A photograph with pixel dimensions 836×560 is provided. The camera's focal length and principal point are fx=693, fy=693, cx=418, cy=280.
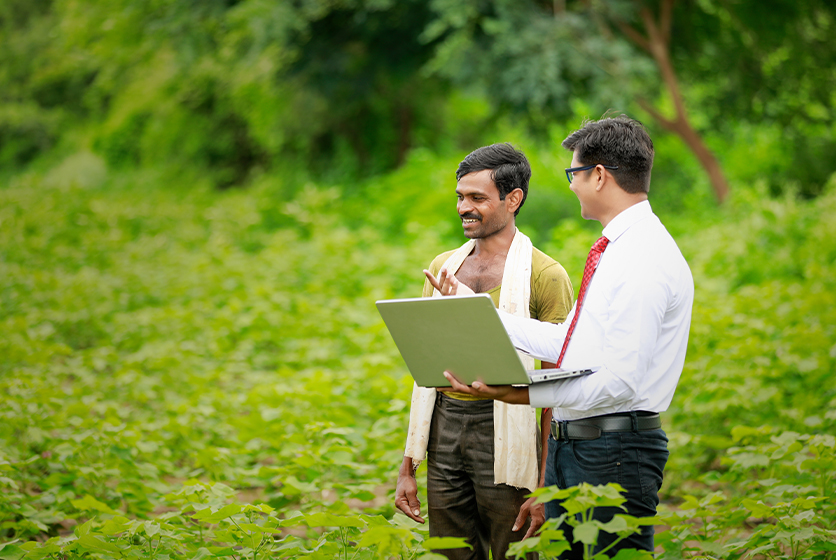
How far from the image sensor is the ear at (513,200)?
8.65 ft

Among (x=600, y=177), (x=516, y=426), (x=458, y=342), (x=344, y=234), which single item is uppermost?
(x=344, y=234)

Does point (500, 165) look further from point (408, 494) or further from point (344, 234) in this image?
point (344, 234)

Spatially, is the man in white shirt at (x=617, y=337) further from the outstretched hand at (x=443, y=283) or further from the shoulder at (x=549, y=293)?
the shoulder at (x=549, y=293)

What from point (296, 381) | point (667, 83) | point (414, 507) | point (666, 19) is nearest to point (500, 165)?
point (414, 507)

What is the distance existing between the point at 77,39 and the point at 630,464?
16297 mm

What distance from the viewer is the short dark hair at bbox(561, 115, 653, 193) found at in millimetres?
2184

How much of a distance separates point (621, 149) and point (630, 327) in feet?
1.88

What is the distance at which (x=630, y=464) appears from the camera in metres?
2.20

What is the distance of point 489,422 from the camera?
2627 millimetres

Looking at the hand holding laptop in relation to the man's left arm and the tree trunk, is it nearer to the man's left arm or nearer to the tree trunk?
the man's left arm

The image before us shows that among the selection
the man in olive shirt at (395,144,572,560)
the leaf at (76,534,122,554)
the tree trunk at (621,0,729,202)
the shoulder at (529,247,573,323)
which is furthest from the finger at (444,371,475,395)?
the tree trunk at (621,0,729,202)

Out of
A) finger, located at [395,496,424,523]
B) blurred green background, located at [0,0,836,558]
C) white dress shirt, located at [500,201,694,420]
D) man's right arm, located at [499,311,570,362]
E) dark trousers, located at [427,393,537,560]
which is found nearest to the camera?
white dress shirt, located at [500,201,694,420]

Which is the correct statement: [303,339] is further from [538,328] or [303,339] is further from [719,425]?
[538,328]

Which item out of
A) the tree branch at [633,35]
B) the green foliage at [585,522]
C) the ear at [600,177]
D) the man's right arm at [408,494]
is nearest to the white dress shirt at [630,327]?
the ear at [600,177]
